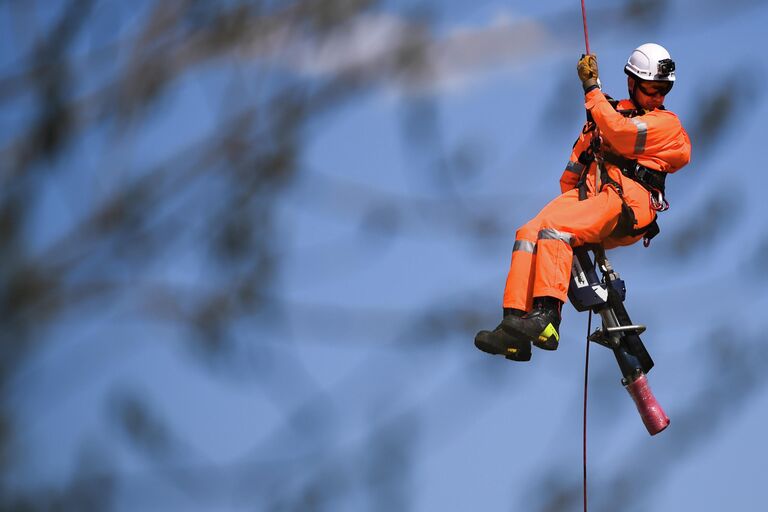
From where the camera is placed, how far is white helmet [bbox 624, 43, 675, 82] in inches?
319

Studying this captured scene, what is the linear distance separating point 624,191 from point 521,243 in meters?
0.85

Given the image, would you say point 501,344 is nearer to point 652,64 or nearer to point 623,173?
point 623,173

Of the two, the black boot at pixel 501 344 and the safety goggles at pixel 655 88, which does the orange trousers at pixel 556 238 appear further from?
the safety goggles at pixel 655 88

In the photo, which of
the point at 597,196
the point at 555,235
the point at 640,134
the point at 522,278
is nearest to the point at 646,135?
the point at 640,134

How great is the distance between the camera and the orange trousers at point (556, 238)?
7645mm

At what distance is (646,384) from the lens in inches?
328

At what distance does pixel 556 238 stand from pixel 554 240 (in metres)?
0.02

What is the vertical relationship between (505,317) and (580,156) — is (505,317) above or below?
below

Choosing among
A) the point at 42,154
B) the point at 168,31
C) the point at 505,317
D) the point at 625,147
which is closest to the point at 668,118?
the point at 625,147

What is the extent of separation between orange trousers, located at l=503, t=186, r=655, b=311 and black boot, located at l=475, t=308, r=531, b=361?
0.70ft

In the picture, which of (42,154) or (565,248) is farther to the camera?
(565,248)

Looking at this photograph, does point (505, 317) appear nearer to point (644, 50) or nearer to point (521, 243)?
point (521, 243)

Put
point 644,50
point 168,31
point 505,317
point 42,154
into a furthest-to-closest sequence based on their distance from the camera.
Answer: point 644,50
point 505,317
point 168,31
point 42,154

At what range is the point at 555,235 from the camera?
7719 mm
